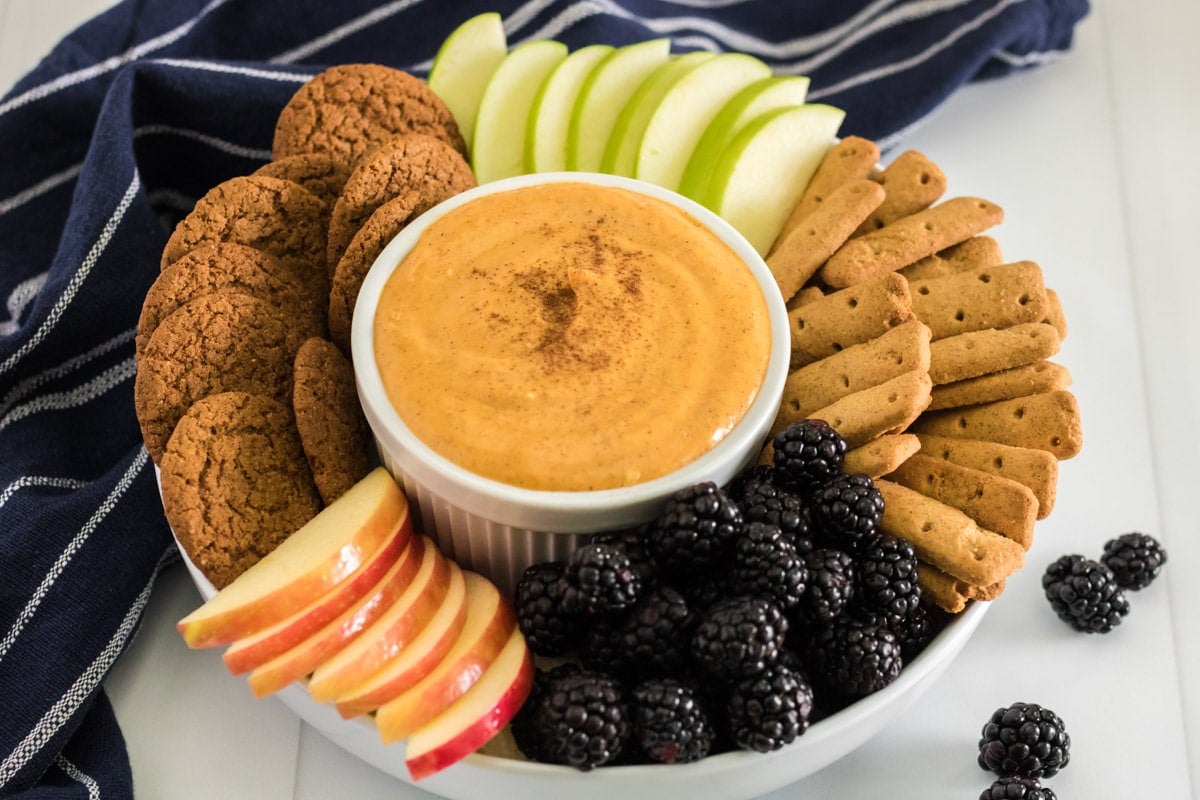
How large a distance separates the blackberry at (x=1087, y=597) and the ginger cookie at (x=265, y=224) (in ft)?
5.92

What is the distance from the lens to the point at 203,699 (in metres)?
2.83

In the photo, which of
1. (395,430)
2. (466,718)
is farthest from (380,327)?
(466,718)

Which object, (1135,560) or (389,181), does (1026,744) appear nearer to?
(1135,560)

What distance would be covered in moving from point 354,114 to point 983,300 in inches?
61.7

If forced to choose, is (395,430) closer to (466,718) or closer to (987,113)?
(466,718)

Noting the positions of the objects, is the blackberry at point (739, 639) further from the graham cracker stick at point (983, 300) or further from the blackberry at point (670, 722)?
the graham cracker stick at point (983, 300)

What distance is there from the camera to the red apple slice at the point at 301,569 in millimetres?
2346

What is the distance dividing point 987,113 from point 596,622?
2.49 m

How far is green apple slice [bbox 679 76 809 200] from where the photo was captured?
11.0 ft

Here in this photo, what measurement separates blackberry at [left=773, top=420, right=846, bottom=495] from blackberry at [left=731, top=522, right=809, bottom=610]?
20 cm

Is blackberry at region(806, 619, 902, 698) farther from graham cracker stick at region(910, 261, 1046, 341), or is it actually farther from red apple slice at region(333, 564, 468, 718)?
graham cracker stick at region(910, 261, 1046, 341)

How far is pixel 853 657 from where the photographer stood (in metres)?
2.37

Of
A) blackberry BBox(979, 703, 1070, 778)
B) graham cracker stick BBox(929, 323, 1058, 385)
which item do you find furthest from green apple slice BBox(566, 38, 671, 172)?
blackberry BBox(979, 703, 1070, 778)

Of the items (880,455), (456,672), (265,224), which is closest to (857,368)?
(880,455)
